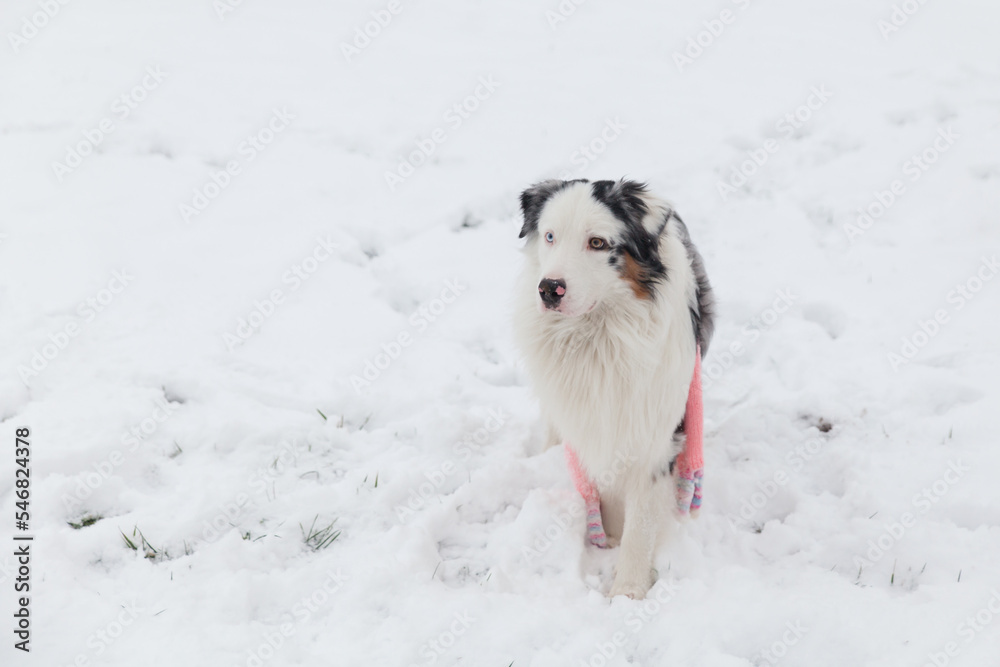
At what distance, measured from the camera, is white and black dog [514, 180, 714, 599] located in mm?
2719

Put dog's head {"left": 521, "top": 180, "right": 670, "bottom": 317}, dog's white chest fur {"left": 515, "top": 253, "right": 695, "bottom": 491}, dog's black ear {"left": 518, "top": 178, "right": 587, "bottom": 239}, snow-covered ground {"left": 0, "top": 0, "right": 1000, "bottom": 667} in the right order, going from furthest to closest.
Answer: dog's black ear {"left": 518, "top": 178, "right": 587, "bottom": 239} < dog's white chest fur {"left": 515, "top": 253, "right": 695, "bottom": 491} < dog's head {"left": 521, "top": 180, "right": 670, "bottom": 317} < snow-covered ground {"left": 0, "top": 0, "right": 1000, "bottom": 667}

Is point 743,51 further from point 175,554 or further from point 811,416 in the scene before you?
point 175,554

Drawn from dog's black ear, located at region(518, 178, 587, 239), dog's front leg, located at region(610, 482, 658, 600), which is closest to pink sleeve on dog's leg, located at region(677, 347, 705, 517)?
dog's front leg, located at region(610, 482, 658, 600)

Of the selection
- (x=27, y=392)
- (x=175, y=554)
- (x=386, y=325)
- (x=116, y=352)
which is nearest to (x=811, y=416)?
(x=386, y=325)

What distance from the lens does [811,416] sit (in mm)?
3740

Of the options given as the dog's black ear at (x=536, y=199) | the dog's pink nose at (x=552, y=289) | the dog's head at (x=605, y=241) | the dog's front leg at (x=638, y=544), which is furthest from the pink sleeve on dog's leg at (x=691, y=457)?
the dog's black ear at (x=536, y=199)

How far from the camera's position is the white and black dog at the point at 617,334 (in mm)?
2719

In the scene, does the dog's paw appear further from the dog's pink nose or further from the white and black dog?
the dog's pink nose

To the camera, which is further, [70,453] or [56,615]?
[70,453]

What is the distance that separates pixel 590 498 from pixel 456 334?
1784mm

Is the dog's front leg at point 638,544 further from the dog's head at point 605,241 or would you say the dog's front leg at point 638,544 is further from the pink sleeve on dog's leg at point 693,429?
the dog's head at point 605,241

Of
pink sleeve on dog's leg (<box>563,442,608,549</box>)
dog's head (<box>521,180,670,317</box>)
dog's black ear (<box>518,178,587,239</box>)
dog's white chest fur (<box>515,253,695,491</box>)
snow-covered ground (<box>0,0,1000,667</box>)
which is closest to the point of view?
snow-covered ground (<box>0,0,1000,667</box>)

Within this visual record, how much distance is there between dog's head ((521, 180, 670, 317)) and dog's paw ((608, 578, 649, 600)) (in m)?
1.21

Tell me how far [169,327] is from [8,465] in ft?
4.28
